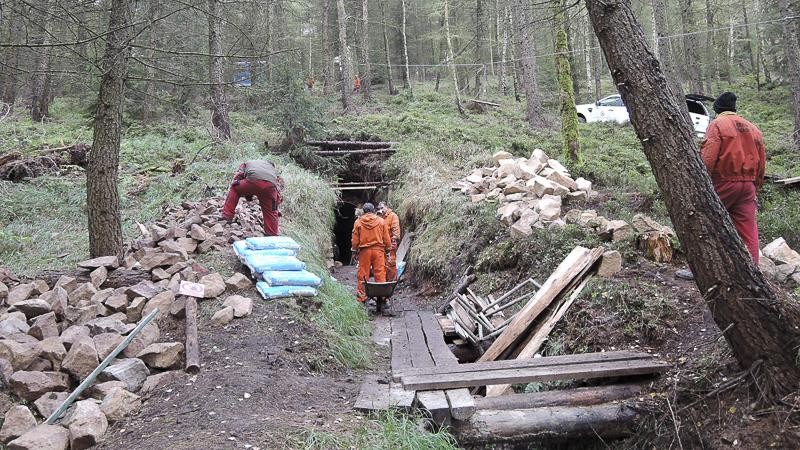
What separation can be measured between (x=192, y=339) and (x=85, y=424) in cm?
137

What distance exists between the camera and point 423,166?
46.7ft

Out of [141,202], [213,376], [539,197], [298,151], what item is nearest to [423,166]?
[298,151]

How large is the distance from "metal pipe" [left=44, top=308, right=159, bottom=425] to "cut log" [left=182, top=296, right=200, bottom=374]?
0.35 m

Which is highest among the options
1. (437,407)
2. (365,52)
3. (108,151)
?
(365,52)

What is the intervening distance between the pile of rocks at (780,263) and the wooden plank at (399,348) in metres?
3.88

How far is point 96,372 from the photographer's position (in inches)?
172

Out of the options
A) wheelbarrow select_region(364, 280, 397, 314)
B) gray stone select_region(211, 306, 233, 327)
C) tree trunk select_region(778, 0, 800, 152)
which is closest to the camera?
gray stone select_region(211, 306, 233, 327)

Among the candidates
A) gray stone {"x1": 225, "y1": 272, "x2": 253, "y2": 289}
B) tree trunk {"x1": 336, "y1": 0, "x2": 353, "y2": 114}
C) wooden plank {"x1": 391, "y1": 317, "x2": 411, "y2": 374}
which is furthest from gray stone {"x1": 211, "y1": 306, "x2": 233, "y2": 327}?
tree trunk {"x1": 336, "y1": 0, "x2": 353, "y2": 114}

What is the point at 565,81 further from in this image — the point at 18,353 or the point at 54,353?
the point at 18,353

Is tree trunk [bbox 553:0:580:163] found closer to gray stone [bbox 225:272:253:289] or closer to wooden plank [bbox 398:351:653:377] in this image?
wooden plank [bbox 398:351:653:377]

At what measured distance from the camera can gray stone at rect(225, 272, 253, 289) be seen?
20.9 feet

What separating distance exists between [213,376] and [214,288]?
5.56 ft

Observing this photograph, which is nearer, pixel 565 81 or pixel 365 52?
pixel 565 81

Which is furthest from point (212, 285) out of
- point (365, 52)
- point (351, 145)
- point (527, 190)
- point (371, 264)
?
point (365, 52)
